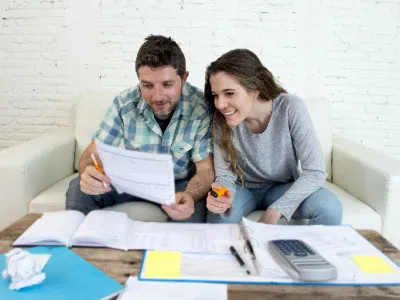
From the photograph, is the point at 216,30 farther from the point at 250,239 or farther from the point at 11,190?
the point at 250,239

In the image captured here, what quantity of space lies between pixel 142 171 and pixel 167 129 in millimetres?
464

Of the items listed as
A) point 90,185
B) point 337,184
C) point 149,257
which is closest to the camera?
point 149,257

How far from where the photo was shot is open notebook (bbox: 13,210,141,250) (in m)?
1.04

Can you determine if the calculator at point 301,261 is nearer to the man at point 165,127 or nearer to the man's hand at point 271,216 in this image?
the man's hand at point 271,216

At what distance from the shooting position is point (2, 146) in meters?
2.59

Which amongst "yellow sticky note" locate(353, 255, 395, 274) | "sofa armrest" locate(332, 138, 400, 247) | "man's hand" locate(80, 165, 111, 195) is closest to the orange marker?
"man's hand" locate(80, 165, 111, 195)

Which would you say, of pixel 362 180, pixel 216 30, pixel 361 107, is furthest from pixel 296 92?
pixel 362 180

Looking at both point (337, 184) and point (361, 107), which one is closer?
point (337, 184)

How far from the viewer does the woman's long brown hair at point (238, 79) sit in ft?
4.66

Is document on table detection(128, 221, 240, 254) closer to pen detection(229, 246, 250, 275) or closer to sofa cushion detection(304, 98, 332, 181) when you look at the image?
pen detection(229, 246, 250, 275)

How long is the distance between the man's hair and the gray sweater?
348 mm

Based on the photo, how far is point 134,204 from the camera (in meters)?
1.58

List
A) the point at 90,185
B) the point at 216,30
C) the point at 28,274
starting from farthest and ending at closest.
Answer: the point at 216,30
the point at 90,185
the point at 28,274

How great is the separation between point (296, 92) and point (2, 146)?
6.19ft
